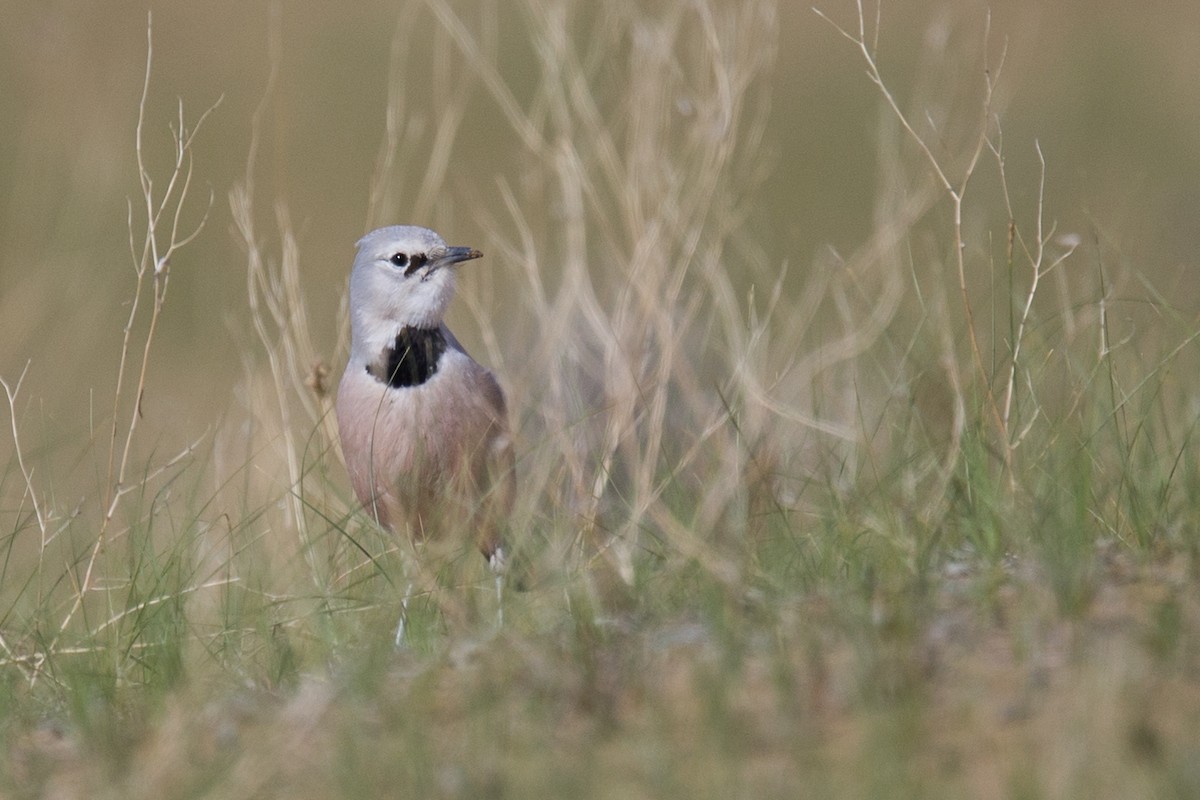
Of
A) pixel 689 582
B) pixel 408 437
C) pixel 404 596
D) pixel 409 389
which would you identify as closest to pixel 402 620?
pixel 404 596

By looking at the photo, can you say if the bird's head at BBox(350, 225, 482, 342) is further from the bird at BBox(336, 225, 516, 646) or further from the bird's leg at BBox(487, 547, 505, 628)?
the bird's leg at BBox(487, 547, 505, 628)

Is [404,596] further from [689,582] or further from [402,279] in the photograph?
[402,279]

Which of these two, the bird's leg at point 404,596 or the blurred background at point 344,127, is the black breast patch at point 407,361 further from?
the blurred background at point 344,127

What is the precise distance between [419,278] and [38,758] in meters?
2.23

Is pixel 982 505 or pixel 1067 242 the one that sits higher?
pixel 1067 242

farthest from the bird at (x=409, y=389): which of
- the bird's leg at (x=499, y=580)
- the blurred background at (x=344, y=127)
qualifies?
the blurred background at (x=344, y=127)

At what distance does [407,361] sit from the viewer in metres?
5.45

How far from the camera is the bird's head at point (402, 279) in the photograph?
5.34 m

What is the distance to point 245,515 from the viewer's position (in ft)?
14.4

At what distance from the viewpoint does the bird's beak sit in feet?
17.3

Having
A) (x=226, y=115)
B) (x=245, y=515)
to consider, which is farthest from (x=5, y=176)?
(x=245, y=515)

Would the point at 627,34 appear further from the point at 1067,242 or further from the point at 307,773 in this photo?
the point at 307,773

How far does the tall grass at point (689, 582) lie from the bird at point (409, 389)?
173 millimetres

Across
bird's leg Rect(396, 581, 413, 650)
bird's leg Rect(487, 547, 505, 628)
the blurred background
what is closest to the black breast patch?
bird's leg Rect(487, 547, 505, 628)
